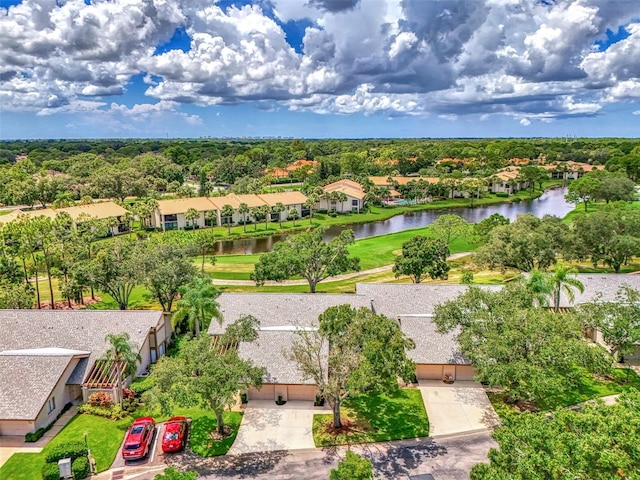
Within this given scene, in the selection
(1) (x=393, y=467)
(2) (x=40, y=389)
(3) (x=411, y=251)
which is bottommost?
(1) (x=393, y=467)

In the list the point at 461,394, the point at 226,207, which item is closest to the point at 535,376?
the point at 461,394

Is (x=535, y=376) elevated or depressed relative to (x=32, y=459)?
elevated

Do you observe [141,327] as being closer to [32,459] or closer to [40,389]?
[40,389]

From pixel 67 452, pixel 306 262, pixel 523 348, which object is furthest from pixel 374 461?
pixel 306 262

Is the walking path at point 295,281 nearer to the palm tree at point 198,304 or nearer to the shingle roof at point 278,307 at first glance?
the shingle roof at point 278,307

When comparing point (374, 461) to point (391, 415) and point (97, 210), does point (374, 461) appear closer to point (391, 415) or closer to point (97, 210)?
point (391, 415)

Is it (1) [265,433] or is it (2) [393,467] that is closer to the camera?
(2) [393,467]
